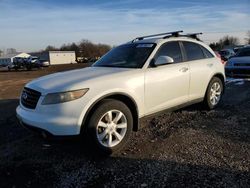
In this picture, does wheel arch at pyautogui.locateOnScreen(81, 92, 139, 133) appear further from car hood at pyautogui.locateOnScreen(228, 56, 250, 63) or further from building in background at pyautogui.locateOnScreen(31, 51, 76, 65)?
building in background at pyautogui.locateOnScreen(31, 51, 76, 65)

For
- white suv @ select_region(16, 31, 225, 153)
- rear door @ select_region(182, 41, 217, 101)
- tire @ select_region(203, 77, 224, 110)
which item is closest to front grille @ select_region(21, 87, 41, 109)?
white suv @ select_region(16, 31, 225, 153)

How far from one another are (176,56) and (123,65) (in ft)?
3.81

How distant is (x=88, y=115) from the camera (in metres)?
4.75

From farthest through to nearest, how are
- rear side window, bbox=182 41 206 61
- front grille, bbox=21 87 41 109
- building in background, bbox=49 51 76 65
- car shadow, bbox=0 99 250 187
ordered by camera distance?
building in background, bbox=49 51 76 65 < rear side window, bbox=182 41 206 61 < front grille, bbox=21 87 41 109 < car shadow, bbox=0 99 250 187

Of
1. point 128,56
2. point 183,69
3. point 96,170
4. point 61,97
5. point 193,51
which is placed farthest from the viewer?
point 193,51

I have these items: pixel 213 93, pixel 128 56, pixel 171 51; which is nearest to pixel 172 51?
pixel 171 51

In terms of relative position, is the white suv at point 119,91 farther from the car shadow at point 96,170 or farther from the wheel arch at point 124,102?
the car shadow at point 96,170


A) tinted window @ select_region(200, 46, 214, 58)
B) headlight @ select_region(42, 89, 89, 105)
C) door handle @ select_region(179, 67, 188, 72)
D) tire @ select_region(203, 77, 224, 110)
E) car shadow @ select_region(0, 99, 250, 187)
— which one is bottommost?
car shadow @ select_region(0, 99, 250, 187)

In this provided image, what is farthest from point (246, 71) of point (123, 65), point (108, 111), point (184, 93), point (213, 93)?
point (108, 111)

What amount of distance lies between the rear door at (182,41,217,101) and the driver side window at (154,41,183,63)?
0.23 metres

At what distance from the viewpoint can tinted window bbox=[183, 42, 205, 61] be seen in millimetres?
6818

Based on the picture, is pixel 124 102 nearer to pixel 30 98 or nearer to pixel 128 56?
pixel 128 56

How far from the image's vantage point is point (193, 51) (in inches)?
276

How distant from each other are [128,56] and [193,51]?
161cm
